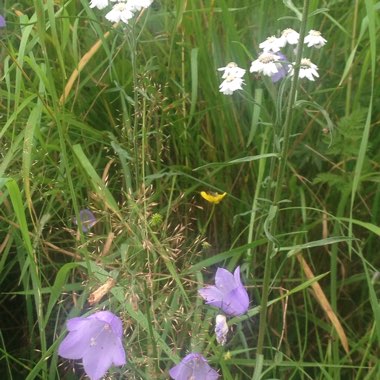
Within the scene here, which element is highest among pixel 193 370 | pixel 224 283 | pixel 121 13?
pixel 121 13

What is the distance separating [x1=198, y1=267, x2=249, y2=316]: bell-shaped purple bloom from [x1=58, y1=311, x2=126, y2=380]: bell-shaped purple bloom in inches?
5.7

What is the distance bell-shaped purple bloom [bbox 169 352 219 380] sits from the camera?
1.04 m

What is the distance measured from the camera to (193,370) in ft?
3.43

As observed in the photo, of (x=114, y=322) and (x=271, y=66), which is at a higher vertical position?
(x=271, y=66)

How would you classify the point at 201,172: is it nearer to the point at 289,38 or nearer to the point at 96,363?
the point at 289,38

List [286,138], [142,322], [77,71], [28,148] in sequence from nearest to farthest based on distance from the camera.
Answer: [286,138], [142,322], [28,148], [77,71]

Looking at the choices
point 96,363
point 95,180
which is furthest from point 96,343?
point 95,180

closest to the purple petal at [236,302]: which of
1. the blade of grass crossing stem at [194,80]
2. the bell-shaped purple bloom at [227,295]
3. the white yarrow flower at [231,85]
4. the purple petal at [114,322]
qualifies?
the bell-shaped purple bloom at [227,295]

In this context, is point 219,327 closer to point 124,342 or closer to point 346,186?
point 124,342

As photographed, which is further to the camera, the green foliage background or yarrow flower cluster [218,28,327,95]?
the green foliage background

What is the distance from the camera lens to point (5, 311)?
1.40m

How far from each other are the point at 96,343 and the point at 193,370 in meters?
0.14

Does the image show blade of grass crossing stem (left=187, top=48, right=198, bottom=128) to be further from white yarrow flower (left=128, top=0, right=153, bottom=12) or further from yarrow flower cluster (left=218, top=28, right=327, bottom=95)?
white yarrow flower (left=128, top=0, right=153, bottom=12)

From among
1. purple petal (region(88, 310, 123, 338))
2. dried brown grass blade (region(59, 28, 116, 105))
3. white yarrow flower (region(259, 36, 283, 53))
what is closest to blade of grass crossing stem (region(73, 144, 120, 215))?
dried brown grass blade (region(59, 28, 116, 105))
